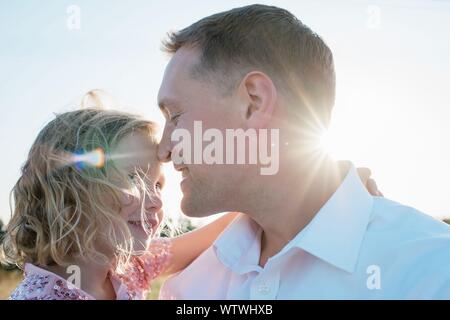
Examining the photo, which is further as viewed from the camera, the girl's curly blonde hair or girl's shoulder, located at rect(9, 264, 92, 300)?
the girl's curly blonde hair

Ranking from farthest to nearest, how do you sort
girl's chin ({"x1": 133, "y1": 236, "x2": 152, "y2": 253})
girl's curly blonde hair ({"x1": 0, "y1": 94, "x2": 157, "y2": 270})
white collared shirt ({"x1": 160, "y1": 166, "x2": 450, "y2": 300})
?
girl's chin ({"x1": 133, "y1": 236, "x2": 152, "y2": 253}) < girl's curly blonde hair ({"x1": 0, "y1": 94, "x2": 157, "y2": 270}) < white collared shirt ({"x1": 160, "y1": 166, "x2": 450, "y2": 300})

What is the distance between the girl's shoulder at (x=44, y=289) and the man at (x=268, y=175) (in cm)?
50

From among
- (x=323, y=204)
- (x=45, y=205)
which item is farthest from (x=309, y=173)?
(x=45, y=205)

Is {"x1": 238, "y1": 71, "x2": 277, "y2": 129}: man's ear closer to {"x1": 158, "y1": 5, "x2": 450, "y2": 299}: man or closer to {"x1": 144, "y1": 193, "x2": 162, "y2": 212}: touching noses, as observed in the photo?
{"x1": 158, "y1": 5, "x2": 450, "y2": 299}: man

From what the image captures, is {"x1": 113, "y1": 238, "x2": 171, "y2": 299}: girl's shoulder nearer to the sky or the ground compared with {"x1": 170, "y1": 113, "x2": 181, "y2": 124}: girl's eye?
nearer to the ground

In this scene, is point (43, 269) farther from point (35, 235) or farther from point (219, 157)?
point (219, 157)

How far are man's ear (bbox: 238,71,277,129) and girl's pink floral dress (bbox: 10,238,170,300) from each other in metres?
1.07

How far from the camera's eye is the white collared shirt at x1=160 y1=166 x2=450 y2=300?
1902mm

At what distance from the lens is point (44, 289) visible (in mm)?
2486

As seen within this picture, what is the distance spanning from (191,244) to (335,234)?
1.18 metres

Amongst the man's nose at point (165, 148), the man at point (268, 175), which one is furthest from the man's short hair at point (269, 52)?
the man's nose at point (165, 148)

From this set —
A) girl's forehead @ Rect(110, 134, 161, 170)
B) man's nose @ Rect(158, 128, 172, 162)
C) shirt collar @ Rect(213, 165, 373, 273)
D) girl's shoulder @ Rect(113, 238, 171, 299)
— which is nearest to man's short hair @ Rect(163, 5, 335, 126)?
man's nose @ Rect(158, 128, 172, 162)

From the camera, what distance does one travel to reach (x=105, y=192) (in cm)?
278
